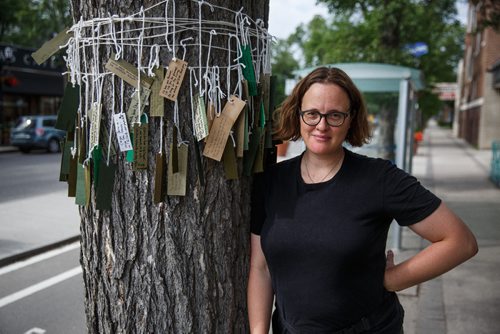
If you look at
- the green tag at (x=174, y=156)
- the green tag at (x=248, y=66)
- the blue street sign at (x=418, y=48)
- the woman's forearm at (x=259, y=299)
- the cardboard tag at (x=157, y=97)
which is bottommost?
the woman's forearm at (x=259, y=299)

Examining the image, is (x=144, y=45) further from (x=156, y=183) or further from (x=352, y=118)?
(x=352, y=118)

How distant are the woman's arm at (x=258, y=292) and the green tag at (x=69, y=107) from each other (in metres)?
0.75

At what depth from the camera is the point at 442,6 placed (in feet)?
40.0

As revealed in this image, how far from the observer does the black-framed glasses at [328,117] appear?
1611 mm

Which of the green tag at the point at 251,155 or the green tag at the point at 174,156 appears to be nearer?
the green tag at the point at 174,156

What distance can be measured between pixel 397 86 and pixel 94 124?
21.2ft

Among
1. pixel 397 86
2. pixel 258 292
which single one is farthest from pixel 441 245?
pixel 397 86

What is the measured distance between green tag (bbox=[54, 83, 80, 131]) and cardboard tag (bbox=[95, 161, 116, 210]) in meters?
0.21

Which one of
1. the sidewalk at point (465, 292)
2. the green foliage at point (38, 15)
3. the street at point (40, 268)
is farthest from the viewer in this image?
the green foliage at point (38, 15)

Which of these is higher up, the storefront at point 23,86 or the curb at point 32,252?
the storefront at point 23,86

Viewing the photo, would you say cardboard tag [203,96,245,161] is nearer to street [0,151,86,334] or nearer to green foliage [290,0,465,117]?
street [0,151,86,334]

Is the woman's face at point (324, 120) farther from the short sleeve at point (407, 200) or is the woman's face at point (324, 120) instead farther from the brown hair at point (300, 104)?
the short sleeve at point (407, 200)

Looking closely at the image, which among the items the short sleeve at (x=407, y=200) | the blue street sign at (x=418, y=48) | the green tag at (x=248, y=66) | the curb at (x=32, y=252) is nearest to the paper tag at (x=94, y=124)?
the green tag at (x=248, y=66)

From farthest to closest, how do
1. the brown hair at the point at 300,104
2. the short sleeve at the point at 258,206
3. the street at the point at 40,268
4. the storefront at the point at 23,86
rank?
1. the storefront at the point at 23,86
2. the street at the point at 40,268
3. the short sleeve at the point at 258,206
4. the brown hair at the point at 300,104
